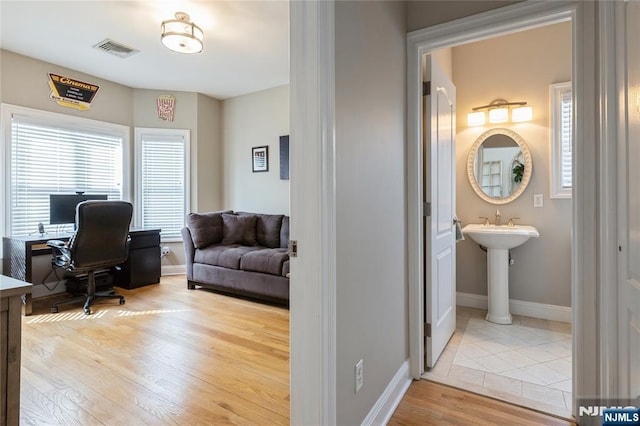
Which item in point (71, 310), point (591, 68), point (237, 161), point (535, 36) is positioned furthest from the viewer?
point (237, 161)

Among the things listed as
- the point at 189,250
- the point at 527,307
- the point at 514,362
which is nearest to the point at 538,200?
the point at 527,307

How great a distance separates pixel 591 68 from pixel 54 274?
5.12 m

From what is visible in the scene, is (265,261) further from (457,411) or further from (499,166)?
(499,166)

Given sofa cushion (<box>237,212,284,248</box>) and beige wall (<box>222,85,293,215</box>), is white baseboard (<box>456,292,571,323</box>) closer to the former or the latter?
sofa cushion (<box>237,212,284,248</box>)

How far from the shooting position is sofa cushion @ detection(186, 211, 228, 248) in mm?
3973

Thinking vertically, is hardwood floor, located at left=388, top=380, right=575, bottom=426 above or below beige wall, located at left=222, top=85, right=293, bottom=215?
below

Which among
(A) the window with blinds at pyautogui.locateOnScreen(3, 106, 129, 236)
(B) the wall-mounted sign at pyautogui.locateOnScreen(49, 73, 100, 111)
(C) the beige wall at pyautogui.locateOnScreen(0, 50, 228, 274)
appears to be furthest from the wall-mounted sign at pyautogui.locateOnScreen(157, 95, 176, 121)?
(B) the wall-mounted sign at pyautogui.locateOnScreen(49, 73, 100, 111)

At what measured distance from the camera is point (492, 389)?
1.85m

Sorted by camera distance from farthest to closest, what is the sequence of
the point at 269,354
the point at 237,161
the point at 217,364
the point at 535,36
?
the point at 237,161 → the point at 535,36 → the point at 269,354 → the point at 217,364

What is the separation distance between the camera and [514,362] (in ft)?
7.11

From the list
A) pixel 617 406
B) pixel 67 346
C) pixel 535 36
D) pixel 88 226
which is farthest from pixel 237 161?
pixel 617 406

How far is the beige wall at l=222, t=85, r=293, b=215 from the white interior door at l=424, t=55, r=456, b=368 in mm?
2512

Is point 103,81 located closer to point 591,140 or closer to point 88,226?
point 88,226

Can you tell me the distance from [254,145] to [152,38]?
192cm
